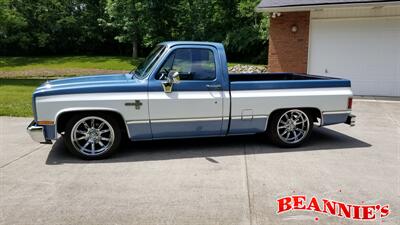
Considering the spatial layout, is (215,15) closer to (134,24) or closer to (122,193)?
(134,24)

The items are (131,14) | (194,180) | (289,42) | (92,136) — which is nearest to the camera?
(194,180)

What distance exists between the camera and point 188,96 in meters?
5.88

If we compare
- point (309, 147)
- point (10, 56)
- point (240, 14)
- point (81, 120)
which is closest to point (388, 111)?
point (309, 147)

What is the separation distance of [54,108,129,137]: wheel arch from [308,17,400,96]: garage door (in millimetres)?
9333

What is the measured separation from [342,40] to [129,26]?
23575 millimetres

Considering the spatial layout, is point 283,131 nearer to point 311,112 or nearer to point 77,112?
point 311,112

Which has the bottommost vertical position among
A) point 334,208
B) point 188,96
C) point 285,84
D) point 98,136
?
point 334,208

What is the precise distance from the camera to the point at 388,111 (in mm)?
10148

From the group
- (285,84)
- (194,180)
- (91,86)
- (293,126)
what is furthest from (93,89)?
(293,126)

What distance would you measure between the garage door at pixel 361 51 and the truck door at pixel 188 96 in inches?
323

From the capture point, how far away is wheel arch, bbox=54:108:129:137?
5.52m

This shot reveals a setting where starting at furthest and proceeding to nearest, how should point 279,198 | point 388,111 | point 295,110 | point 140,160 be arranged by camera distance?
point 388,111 < point 295,110 < point 140,160 < point 279,198

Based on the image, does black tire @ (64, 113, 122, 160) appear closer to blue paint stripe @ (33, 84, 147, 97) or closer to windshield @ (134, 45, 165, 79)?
blue paint stripe @ (33, 84, 147, 97)

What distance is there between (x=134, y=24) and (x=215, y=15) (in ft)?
25.1
